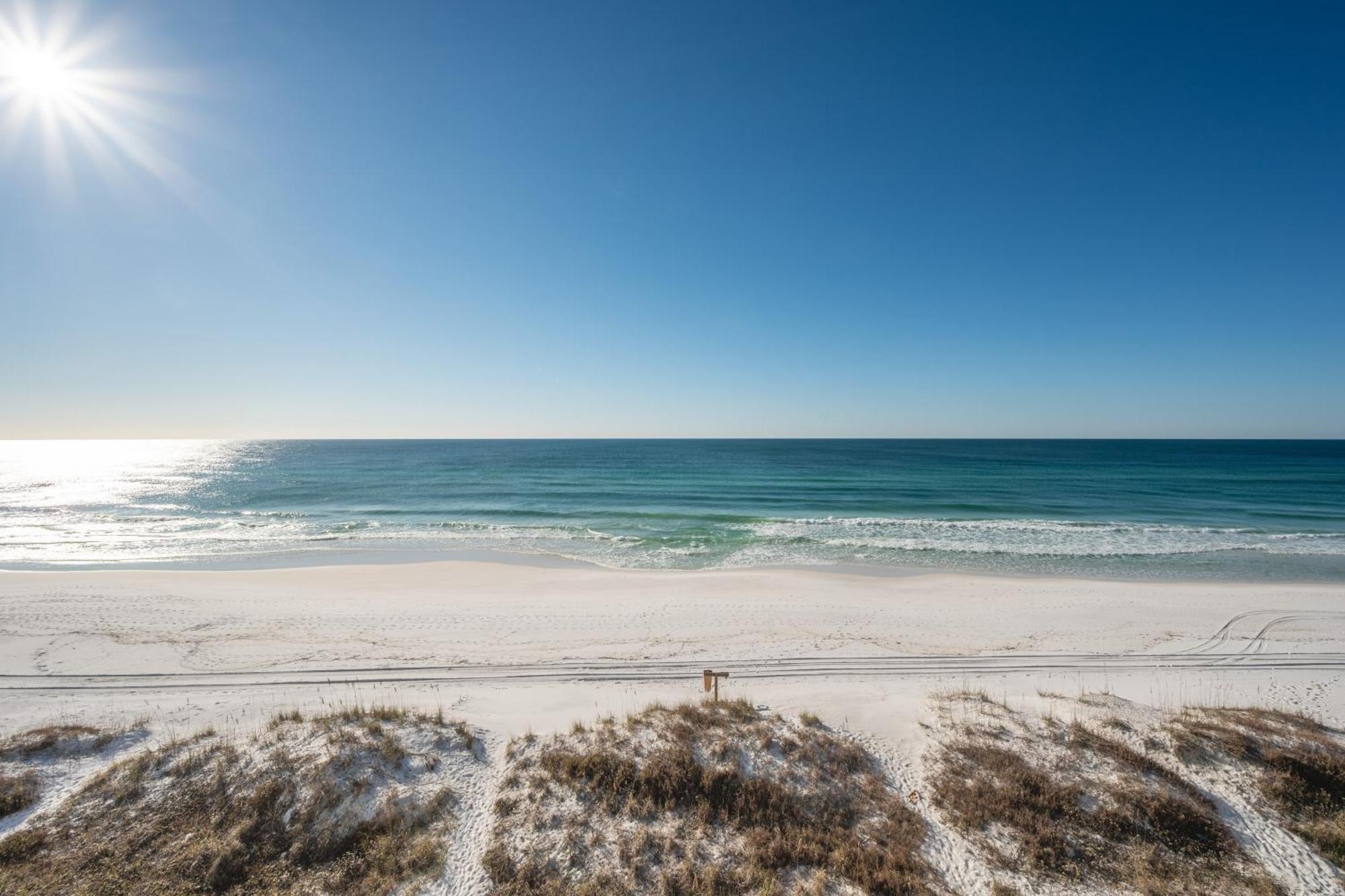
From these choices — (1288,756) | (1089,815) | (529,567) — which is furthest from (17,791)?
(1288,756)

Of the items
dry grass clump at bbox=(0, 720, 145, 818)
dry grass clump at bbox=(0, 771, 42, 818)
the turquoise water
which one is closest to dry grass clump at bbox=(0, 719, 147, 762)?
dry grass clump at bbox=(0, 720, 145, 818)

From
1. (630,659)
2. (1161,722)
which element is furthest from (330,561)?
(1161,722)

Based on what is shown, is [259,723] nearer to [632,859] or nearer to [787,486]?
[632,859]

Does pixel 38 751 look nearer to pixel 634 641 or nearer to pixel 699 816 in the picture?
pixel 699 816

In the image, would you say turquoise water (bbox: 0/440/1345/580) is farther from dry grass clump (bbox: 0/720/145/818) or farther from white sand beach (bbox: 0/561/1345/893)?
dry grass clump (bbox: 0/720/145/818)

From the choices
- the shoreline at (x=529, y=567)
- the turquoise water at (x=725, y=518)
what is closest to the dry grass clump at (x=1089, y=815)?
the shoreline at (x=529, y=567)
